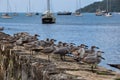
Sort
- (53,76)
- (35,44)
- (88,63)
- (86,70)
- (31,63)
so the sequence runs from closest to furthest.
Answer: (53,76) < (31,63) < (86,70) < (88,63) < (35,44)

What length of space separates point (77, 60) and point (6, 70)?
9.64 ft

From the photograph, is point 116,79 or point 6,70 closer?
point 116,79

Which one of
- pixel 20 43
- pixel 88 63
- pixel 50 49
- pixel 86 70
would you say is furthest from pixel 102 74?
pixel 20 43

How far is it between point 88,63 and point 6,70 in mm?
3094

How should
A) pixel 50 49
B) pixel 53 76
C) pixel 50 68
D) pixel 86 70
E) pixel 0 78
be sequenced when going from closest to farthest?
pixel 53 76, pixel 50 68, pixel 86 70, pixel 0 78, pixel 50 49

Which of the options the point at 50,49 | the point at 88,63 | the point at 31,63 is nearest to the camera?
the point at 31,63

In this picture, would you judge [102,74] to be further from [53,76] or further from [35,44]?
[35,44]

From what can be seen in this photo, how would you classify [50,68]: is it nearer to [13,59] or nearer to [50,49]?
[13,59]

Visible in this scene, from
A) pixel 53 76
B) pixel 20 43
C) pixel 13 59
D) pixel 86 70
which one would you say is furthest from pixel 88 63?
pixel 20 43

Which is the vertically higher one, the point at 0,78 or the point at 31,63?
the point at 31,63

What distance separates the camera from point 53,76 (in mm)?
11203

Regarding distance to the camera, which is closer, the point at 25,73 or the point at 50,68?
the point at 50,68

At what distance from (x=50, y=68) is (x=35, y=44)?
337 inches

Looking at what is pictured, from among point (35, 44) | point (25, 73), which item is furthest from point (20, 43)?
point (25, 73)
